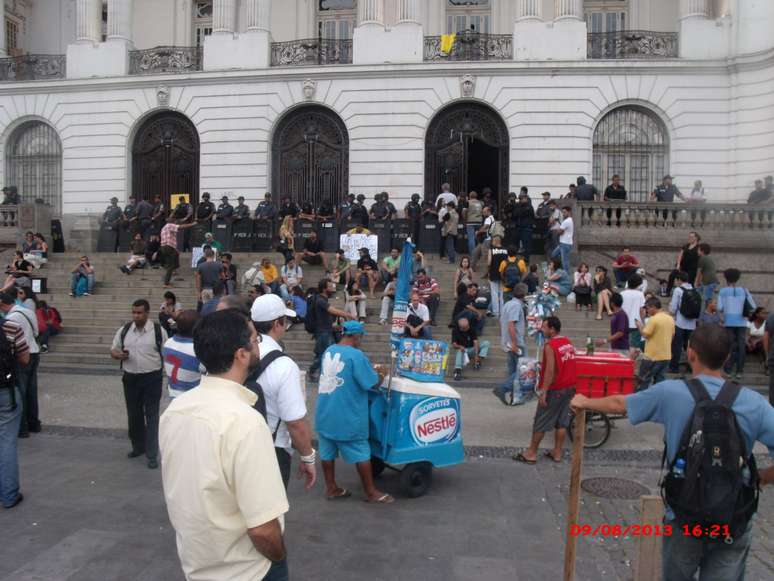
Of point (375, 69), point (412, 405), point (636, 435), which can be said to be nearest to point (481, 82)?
point (375, 69)

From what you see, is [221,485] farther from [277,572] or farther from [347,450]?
[347,450]

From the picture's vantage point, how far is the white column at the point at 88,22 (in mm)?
26641

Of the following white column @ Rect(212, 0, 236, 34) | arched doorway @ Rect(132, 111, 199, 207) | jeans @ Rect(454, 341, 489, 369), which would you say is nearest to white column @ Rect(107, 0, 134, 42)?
arched doorway @ Rect(132, 111, 199, 207)

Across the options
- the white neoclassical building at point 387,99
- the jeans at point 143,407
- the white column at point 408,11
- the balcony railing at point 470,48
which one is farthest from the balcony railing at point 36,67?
the jeans at point 143,407

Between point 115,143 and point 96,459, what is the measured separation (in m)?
21.1

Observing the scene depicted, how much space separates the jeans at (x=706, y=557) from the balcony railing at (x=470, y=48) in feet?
75.1

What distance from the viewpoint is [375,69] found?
24172 millimetres

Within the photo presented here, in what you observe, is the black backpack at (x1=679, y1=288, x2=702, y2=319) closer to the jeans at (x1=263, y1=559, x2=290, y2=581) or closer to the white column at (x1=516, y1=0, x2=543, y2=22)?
the jeans at (x1=263, y1=559, x2=290, y2=581)

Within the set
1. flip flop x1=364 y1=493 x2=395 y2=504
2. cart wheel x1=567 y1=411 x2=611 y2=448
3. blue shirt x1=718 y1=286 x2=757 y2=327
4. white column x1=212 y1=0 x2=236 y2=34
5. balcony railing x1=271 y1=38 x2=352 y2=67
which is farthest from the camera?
white column x1=212 y1=0 x2=236 y2=34

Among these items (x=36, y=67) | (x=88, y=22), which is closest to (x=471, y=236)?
(x=88, y=22)

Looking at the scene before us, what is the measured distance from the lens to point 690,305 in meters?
12.6

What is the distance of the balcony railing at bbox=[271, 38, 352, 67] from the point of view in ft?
83.6

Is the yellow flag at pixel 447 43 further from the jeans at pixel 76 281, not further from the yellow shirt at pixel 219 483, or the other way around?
the yellow shirt at pixel 219 483

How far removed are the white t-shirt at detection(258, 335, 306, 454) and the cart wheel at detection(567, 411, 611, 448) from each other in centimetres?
468
